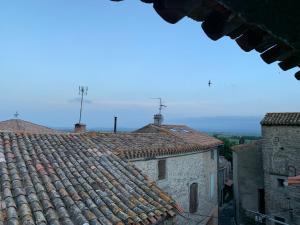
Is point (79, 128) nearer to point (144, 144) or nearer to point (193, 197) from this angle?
point (144, 144)

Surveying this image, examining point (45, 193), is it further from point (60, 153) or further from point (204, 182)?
point (204, 182)

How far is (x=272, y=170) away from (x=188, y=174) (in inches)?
193

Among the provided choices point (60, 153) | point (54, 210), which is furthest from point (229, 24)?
point (60, 153)

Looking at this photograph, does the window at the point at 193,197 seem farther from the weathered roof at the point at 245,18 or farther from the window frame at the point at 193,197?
the weathered roof at the point at 245,18

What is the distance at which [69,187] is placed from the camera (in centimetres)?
711

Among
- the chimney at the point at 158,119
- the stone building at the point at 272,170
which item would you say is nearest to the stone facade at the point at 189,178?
the stone building at the point at 272,170

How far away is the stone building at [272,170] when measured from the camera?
53.9 feet

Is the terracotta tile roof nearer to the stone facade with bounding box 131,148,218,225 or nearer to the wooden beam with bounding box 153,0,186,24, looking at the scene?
the stone facade with bounding box 131,148,218,225

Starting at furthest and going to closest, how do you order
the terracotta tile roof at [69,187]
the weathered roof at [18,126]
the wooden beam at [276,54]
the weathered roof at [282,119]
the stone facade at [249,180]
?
the weathered roof at [18,126] < the stone facade at [249,180] < the weathered roof at [282,119] < the terracotta tile roof at [69,187] < the wooden beam at [276,54]

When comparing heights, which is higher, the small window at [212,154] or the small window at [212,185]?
the small window at [212,154]

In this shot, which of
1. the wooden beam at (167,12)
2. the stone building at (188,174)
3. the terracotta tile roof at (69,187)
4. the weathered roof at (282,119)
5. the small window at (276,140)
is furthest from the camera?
the small window at (276,140)

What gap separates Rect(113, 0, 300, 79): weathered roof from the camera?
1.47 m

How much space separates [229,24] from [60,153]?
27.2ft

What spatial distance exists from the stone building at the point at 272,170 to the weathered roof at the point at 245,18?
14.8 meters
